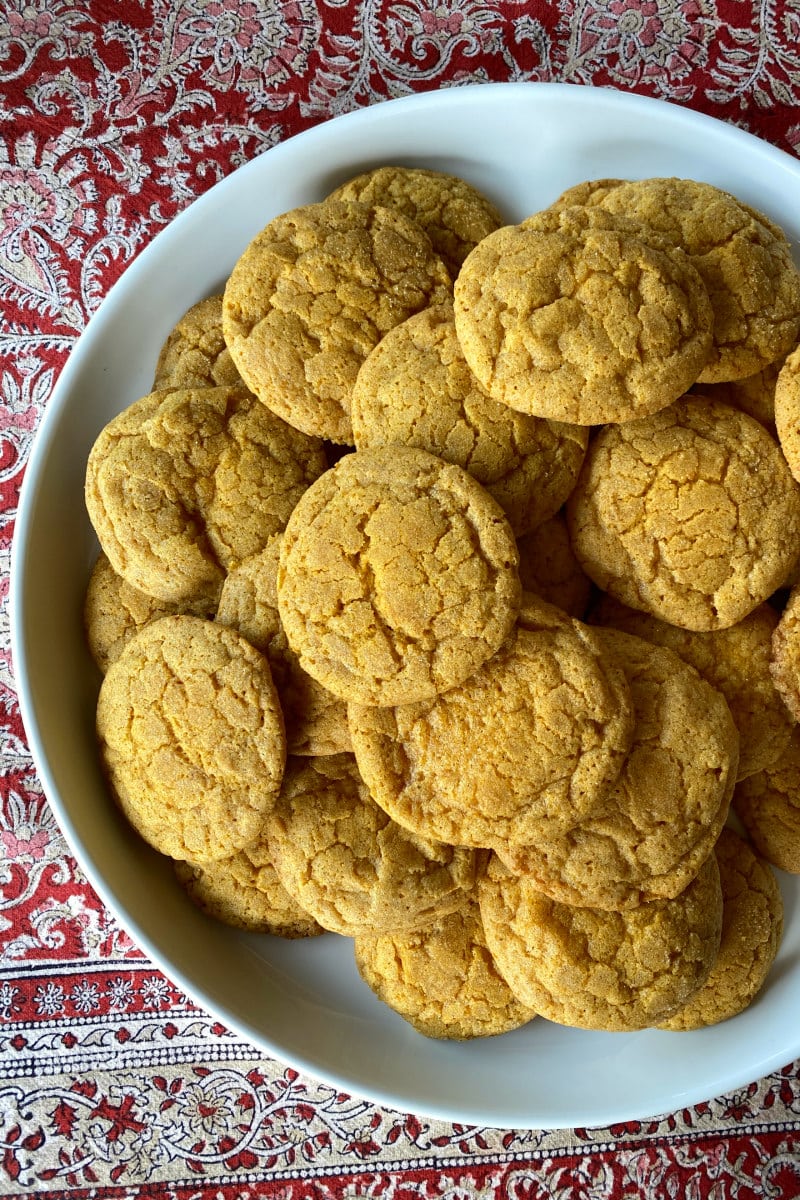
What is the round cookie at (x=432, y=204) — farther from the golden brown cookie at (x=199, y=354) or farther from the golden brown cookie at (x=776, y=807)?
the golden brown cookie at (x=776, y=807)

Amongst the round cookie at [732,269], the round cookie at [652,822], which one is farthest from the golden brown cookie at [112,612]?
the round cookie at [732,269]

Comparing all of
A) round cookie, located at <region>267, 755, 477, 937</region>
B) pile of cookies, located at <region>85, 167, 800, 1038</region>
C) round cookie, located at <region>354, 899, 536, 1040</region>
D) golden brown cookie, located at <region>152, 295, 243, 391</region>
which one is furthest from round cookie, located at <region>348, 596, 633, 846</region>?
golden brown cookie, located at <region>152, 295, 243, 391</region>

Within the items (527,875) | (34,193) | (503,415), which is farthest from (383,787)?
(34,193)

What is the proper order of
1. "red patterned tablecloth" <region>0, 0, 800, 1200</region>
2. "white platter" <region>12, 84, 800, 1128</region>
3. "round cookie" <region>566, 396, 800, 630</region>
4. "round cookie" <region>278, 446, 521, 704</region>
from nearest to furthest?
"round cookie" <region>278, 446, 521, 704</region> < "round cookie" <region>566, 396, 800, 630</region> < "white platter" <region>12, 84, 800, 1128</region> < "red patterned tablecloth" <region>0, 0, 800, 1200</region>

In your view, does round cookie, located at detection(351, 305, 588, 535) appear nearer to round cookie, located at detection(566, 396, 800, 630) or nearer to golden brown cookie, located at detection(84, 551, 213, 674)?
round cookie, located at detection(566, 396, 800, 630)

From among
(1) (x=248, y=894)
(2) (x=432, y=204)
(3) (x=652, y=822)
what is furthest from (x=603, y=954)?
(2) (x=432, y=204)

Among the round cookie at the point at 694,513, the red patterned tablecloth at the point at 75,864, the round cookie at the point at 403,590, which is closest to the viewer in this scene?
the round cookie at the point at 403,590
